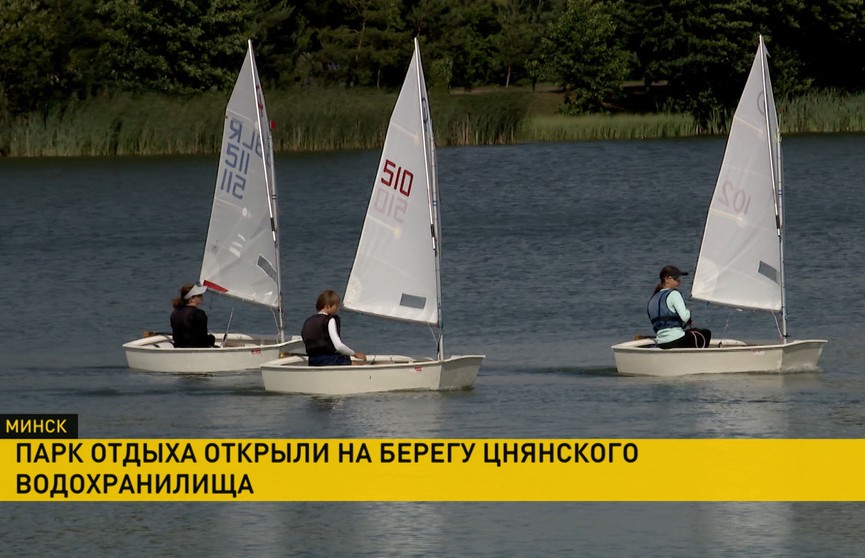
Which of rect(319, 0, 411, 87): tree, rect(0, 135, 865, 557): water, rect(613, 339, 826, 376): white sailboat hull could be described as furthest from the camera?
rect(319, 0, 411, 87): tree

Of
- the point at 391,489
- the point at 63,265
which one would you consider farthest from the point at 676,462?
the point at 63,265

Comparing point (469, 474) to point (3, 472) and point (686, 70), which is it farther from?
point (686, 70)

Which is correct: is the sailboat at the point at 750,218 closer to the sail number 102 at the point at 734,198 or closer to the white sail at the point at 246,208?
the sail number 102 at the point at 734,198

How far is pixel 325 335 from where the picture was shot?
72.4 ft

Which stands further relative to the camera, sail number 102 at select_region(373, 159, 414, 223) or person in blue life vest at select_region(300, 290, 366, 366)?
sail number 102 at select_region(373, 159, 414, 223)

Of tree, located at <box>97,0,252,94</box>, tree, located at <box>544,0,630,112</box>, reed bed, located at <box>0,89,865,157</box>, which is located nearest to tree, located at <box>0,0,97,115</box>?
Answer: tree, located at <box>97,0,252,94</box>

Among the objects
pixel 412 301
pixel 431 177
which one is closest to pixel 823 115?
pixel 412 301

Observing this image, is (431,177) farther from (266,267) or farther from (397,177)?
(266,267)

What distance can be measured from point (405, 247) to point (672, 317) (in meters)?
3.59

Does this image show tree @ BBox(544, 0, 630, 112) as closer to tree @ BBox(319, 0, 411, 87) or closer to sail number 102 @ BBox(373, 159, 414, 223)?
Result: tree @ BBox(319, 0, 411, 87)

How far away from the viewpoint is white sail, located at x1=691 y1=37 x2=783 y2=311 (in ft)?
83.2

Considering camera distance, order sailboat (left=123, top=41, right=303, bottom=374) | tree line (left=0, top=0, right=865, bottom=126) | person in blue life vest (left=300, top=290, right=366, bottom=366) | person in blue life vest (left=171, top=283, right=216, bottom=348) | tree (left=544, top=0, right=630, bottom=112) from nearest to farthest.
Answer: person in blue life vest (left=300, top=290, right=366, bottom=366) < person in blue life vest (left=171, top=283, right=216, bottom=348) < sailboat (left=123, top=41, right=303, bottom=374) < tree line (left=0, top=0, right=865, bottom=126) < tree (left=544, top=0, right=630, bottom=112)

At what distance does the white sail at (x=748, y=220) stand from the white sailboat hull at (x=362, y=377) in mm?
4953

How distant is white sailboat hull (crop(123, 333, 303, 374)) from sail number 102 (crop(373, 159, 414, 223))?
2.43 m
